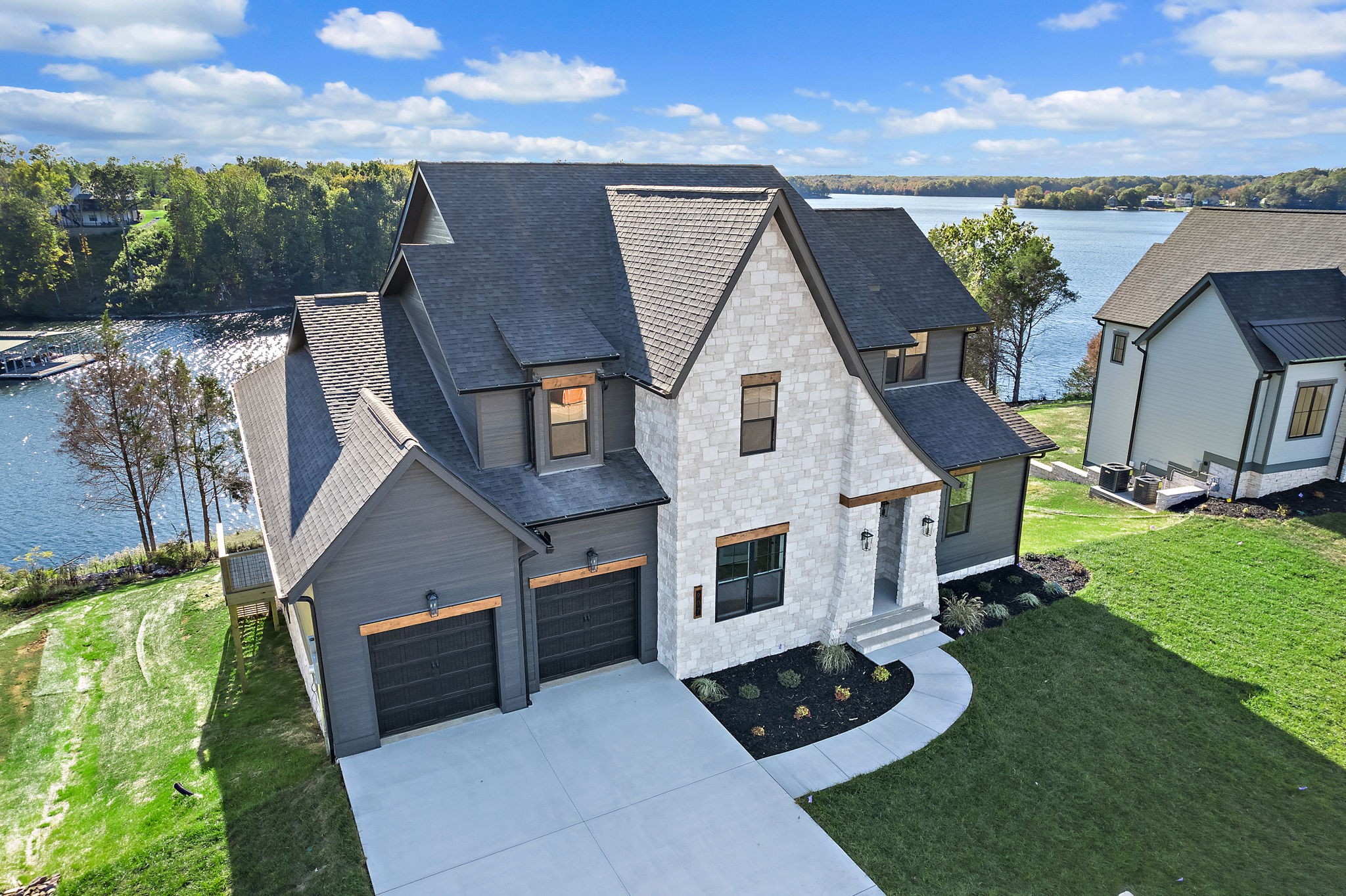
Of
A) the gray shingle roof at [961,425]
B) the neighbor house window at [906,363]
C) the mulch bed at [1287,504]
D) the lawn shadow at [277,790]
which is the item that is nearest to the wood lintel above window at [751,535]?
the gray shingle roof at [961,425]

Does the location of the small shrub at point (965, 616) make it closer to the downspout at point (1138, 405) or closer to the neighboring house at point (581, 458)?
the neighboring house at point (581, 458)

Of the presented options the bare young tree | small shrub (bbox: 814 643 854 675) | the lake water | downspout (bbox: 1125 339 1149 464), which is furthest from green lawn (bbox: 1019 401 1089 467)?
the bare young tree

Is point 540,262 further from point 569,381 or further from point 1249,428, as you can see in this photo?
point 1249,428

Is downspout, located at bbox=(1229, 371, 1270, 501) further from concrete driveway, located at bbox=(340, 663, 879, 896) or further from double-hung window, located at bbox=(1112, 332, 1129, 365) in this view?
concrete driveway, located at bbox=(340, 663, 879, 896)

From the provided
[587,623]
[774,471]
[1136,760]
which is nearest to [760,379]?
[774,471]

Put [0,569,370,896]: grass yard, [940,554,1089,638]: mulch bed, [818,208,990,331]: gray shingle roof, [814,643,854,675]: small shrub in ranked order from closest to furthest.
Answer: [0,569,370,896]: grass yard → [814,643,854,675]: small shrub → [940,554,1089,638]: mulch bed → [818,208,990,331]: gray shingle roof

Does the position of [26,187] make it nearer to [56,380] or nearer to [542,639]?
[56,380]

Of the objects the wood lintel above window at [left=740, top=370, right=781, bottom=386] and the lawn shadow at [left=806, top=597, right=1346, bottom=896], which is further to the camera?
the wood lintel above window at [left=740, top=370, right=781, bottom=386]

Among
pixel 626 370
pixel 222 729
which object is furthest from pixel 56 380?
pixel 626 370
